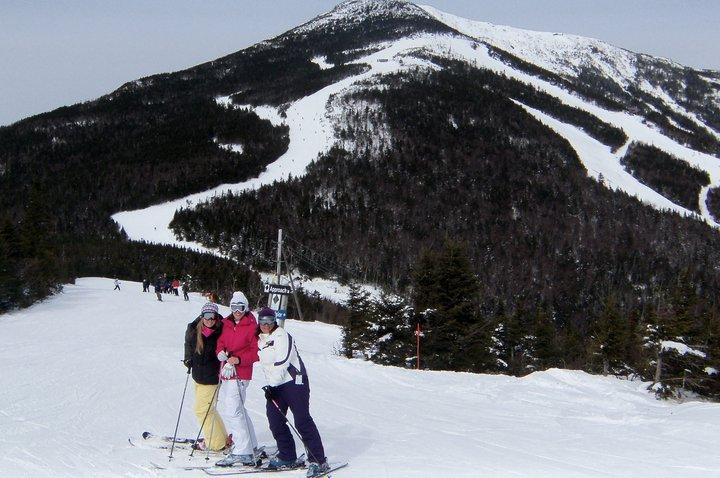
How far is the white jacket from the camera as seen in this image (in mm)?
5938

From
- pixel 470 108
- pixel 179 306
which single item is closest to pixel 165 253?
pixel 179 306

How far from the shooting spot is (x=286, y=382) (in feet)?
19.8

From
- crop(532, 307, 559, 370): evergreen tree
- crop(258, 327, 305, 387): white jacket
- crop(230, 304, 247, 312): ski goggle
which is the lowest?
crop(532, 307, 559, 370): evergreen tree

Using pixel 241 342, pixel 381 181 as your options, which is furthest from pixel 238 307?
pixel 381 181

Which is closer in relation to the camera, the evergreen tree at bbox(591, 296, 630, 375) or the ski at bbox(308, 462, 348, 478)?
the ski at bbox(308, 462, 348, 478)

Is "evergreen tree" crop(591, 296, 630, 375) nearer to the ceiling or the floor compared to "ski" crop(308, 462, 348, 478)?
nearer to the floor

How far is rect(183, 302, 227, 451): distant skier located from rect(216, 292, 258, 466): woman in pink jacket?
16cm

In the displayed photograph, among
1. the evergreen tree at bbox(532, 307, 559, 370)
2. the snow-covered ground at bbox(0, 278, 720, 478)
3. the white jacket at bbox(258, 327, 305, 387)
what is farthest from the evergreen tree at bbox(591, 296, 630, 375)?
the white jacket at bbox(258, 327, 305, 387)

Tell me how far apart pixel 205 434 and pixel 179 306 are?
22910mm

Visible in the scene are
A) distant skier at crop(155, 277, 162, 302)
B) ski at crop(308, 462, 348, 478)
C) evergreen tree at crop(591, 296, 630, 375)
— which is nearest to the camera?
ski at crop(308, 462, 348, 478)

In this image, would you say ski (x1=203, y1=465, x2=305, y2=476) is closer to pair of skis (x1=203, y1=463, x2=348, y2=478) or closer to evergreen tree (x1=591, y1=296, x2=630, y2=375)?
pair of skis (x1=203, y1=463, x2=348, y2=478)

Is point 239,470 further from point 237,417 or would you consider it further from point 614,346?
point 614,346

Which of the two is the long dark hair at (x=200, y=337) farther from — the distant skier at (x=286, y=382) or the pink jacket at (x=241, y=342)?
the distant skier at (x=286, y=382)

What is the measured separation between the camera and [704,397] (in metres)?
16.1
